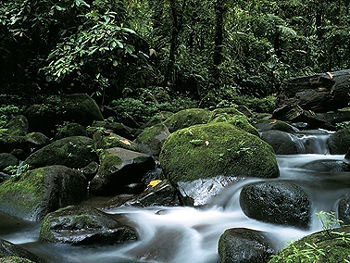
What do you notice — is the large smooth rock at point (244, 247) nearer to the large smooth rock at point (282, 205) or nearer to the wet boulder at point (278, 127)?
the large smooth rock at point (282, 205)

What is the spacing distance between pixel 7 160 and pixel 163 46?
7.92m

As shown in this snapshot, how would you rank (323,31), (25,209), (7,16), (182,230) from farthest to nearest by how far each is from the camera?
(323,31) → (7,16) → (25,209) → (182,230)

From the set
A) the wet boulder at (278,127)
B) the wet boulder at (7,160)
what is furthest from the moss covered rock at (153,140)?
the wet boulder at (278,127)

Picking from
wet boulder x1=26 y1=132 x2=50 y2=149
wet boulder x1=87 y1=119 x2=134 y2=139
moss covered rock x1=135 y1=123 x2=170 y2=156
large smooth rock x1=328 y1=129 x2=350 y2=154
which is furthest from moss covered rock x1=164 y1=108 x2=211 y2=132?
wet boulder x1=26 y1=132 x2=50 y2=149

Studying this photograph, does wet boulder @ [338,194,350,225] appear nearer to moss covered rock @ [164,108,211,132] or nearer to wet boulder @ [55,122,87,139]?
moss covered rock @ [164,108,211,132]

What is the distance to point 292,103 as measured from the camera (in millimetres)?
10078

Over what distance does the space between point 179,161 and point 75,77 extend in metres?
5.76

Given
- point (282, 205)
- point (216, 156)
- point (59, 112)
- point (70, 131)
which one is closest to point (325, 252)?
point (282, 205)

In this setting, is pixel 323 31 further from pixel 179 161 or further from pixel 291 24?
pixel 179 161

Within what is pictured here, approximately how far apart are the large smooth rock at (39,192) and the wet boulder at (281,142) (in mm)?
3992

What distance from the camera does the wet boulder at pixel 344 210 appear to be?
10.9ft

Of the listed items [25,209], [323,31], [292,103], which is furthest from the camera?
[323,31]

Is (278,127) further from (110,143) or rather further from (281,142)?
(110,143)

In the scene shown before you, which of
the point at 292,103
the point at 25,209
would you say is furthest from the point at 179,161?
the point at 292,103
